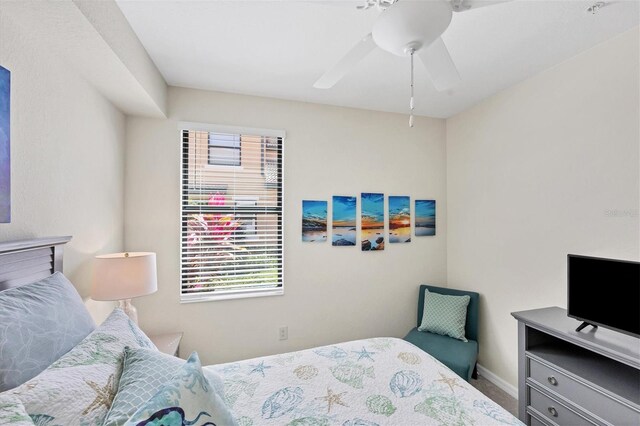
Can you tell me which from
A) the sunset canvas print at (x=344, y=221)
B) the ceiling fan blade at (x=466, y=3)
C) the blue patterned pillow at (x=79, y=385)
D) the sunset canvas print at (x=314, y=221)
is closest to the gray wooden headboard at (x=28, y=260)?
the blue patterned pillow at (x=79, y=385)

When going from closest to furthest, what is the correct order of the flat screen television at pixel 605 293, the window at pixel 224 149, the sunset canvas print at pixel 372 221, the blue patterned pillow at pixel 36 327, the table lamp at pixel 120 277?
the blue patterned pillow at pixel 36 327 < the flat screen television at pixel 605 293 < the table lamp at pixel 120 277 < the window at pixel 224 149 < the sunset canvas print at pixel 372 221

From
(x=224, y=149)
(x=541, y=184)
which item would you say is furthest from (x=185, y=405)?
(x=541, y=184)

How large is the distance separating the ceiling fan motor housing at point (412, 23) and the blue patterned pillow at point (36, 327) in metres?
1.54

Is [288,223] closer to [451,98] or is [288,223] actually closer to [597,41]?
[451,98]

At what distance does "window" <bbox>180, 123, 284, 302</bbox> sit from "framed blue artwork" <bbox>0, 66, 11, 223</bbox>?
134cm

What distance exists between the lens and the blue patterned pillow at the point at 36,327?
819 millimetres

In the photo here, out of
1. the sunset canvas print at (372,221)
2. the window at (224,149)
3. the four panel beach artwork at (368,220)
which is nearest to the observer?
the window at (224,149)

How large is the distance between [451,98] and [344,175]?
1224mm

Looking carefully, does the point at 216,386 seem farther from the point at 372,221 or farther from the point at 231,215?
the point at 372,221

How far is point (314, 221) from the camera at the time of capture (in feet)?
9.03

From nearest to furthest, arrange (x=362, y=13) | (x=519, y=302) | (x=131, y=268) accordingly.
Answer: (x=362, y=13) → (x=131, y=268) → (x=519, y=302)

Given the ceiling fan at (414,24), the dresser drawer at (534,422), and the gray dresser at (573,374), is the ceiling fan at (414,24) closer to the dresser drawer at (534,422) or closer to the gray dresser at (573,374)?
the gray dresser at (573,374)

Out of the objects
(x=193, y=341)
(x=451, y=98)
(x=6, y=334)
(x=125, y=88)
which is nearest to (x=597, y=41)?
(x=451, y=98)

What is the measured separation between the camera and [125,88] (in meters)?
1.85
